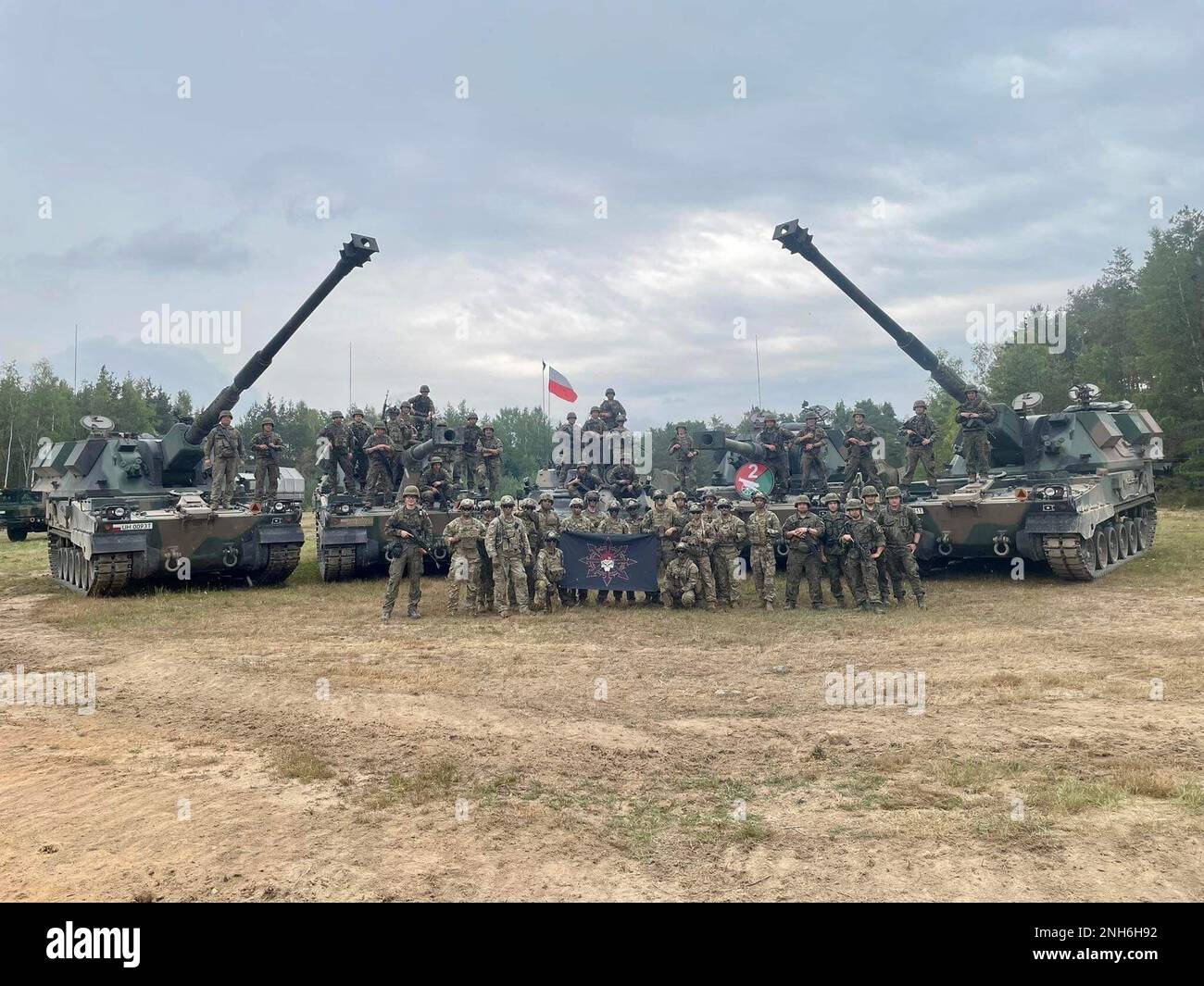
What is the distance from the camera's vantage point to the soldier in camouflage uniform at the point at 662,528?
42.4 feet

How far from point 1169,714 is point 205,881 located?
6.04 metres

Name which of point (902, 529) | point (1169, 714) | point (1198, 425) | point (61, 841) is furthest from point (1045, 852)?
point (1198, 425)

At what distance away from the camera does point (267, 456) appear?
57.4 ft

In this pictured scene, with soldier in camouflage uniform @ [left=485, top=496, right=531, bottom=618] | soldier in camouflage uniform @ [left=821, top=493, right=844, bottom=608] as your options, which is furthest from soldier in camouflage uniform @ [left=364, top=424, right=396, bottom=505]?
soldier in camouflage uniform @ [left=821, top=493, right=844, bottom=608]

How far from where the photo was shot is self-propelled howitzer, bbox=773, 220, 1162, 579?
538 inches

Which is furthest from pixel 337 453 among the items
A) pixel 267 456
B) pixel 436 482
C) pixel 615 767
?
pixel 615 767

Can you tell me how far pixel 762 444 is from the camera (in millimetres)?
17891

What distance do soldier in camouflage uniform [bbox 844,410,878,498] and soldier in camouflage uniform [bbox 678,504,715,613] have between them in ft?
14.2

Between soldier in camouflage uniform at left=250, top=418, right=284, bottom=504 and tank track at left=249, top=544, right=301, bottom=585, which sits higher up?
soldier in camouflage uniform at left=250, top=418, right=284, bottom=504

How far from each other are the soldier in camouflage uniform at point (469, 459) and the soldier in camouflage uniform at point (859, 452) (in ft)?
22.8

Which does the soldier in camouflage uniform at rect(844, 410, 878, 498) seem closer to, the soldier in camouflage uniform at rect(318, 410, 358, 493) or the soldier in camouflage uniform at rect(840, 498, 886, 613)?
the soldier in camouflage uniform at rect(840, 498, 886, 613)

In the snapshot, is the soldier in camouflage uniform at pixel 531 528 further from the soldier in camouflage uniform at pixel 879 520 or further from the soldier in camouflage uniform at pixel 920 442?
the soldier in camouflage uniform at pixel 920 442

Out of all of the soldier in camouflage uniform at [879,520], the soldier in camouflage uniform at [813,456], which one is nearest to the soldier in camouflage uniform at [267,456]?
the soldier in camouflage uniform at [813,456]

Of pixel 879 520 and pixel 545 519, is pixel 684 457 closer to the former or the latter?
pixel 545 519
